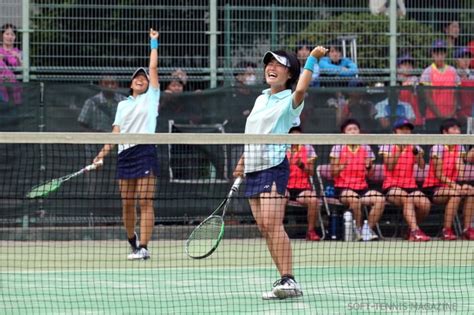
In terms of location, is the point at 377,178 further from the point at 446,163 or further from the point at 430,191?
the point at 446,163

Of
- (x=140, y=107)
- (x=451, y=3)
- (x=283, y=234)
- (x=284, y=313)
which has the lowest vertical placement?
(x=284, y=313)

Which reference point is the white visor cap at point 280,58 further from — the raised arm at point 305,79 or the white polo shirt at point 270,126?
the raised arm at point 305,79

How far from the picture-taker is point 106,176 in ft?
38.1

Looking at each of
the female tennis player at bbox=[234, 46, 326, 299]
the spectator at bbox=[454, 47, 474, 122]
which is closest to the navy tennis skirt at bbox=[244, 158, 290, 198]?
the female tennis player at bbox=[234, 46, 326, 299]

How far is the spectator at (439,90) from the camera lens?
1211cm

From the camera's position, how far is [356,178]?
37.7 ft

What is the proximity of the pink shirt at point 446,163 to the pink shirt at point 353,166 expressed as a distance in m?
0.65

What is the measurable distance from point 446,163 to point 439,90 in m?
0.98

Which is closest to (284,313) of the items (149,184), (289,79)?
(289,79)

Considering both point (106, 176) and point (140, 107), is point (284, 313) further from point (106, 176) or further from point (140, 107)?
point (106, 176)

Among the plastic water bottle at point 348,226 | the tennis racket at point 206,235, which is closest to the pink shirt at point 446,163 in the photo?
the plastic water bottle at point 348,226

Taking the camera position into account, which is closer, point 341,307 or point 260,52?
point 341,307

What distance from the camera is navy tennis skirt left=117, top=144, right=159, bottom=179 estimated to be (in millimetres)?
9594

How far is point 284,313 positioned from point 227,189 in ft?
16.6
